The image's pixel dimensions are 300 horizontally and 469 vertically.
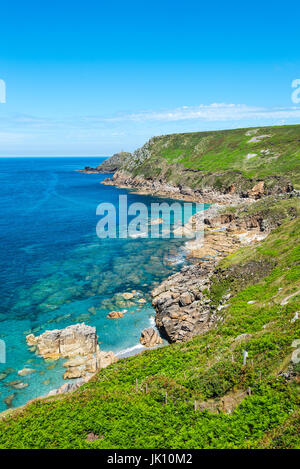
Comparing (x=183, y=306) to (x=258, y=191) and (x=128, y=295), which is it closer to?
(x=128, y=295)

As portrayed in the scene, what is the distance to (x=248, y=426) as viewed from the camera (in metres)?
15.3

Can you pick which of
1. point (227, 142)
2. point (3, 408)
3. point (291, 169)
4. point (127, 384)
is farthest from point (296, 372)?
point (227, 142)

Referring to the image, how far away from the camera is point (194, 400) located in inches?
723

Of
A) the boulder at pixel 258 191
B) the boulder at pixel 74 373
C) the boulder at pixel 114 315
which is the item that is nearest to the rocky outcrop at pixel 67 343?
the boulder at pixel 74 373

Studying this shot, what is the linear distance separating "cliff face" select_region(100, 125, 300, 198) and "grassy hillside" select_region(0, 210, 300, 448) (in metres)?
88.9

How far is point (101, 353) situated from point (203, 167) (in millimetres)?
123526

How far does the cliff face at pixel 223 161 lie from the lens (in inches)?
4432

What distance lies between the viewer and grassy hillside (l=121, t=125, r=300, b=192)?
11844cm

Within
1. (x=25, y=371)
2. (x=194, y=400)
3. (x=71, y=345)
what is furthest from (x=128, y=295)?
(x=194, y=400)

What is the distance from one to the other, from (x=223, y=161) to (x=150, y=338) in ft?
400

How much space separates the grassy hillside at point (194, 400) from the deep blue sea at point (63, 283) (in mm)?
10120

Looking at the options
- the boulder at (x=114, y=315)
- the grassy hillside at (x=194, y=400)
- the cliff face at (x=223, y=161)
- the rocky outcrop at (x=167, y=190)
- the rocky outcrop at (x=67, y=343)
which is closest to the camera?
the grassy hillside at (x=194, y=400)

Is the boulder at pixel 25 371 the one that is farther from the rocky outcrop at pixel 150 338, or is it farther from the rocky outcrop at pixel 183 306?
the rocky outcrop at pixel 183 306

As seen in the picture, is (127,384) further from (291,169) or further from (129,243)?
(291,169)
